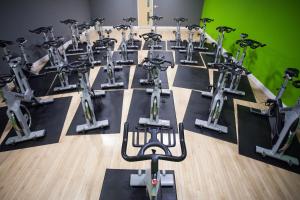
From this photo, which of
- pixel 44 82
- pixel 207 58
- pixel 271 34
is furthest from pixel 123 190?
pixel 207 58

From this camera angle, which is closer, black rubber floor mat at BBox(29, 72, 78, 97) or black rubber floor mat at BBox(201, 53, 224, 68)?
black rubber floor mat at BBox(29, 72, 78, 97)

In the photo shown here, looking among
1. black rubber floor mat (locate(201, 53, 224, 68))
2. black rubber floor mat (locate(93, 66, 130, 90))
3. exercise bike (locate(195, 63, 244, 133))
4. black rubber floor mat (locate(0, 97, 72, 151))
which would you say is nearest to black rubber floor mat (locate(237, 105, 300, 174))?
exercise bike (locate(195, 63, 244, 133))

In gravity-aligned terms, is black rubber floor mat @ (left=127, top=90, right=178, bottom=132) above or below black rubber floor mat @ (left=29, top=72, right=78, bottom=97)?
below

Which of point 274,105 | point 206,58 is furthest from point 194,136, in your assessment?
point 206,58

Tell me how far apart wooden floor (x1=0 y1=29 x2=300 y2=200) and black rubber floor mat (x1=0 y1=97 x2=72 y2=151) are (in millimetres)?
122

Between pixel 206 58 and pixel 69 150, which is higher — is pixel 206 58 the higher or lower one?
the higher one

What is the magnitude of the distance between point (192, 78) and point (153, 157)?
3588 mm

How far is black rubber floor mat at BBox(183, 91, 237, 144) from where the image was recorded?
3.09 metres

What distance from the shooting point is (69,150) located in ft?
9.11

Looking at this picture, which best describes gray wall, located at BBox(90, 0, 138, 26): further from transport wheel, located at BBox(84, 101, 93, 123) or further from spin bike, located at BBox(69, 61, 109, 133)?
transport wheel, located at BBox(84, 101, 93, 123)

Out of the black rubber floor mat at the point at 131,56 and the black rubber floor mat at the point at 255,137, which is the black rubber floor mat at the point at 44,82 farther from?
the black rubber floor mat at the point at 255,137

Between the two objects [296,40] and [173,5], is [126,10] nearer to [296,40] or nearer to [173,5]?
[173,5]

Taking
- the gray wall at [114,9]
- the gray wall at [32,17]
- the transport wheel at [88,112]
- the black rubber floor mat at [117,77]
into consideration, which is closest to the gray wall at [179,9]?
the gray wall at [114,9]

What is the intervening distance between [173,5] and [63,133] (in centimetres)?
718
